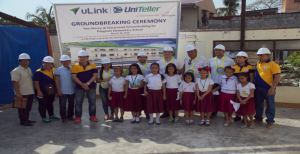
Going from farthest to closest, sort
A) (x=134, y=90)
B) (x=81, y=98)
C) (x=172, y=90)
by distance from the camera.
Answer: (x=81, y=98)
(x=134, y=90)
(x=172, y=90)

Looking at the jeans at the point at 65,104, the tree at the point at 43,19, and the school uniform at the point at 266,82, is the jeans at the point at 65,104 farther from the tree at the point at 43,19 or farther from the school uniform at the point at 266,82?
the tree at the point at 43,19

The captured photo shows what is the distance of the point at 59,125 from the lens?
4.70 m

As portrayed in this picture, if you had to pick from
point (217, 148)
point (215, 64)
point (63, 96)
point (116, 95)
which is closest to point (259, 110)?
point (215, 64)

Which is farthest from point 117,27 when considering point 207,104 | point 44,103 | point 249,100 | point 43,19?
point 43,19

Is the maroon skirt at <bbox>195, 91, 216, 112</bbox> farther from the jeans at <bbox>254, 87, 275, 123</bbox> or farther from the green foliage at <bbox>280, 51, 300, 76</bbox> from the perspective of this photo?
the green foliage at <bbox>280, 51, 300, 76</bbox>

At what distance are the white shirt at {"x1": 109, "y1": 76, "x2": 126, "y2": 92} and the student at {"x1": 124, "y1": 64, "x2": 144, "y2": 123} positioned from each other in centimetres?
12

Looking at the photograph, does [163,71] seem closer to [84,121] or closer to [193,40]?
[84,121]

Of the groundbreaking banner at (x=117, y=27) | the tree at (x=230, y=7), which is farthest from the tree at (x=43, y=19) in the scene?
the tree at (x=230, y=7)

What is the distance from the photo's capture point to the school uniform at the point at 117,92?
15.5 feet

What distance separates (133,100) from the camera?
4699 millimetres

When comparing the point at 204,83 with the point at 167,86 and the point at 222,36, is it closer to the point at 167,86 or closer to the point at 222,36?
the point at 167,86

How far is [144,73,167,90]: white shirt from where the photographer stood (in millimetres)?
4500

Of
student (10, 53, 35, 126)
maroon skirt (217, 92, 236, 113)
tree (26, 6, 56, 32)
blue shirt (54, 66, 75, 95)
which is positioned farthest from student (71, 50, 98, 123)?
tree (26, 6, 56, 32)

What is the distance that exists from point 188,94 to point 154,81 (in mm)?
718
